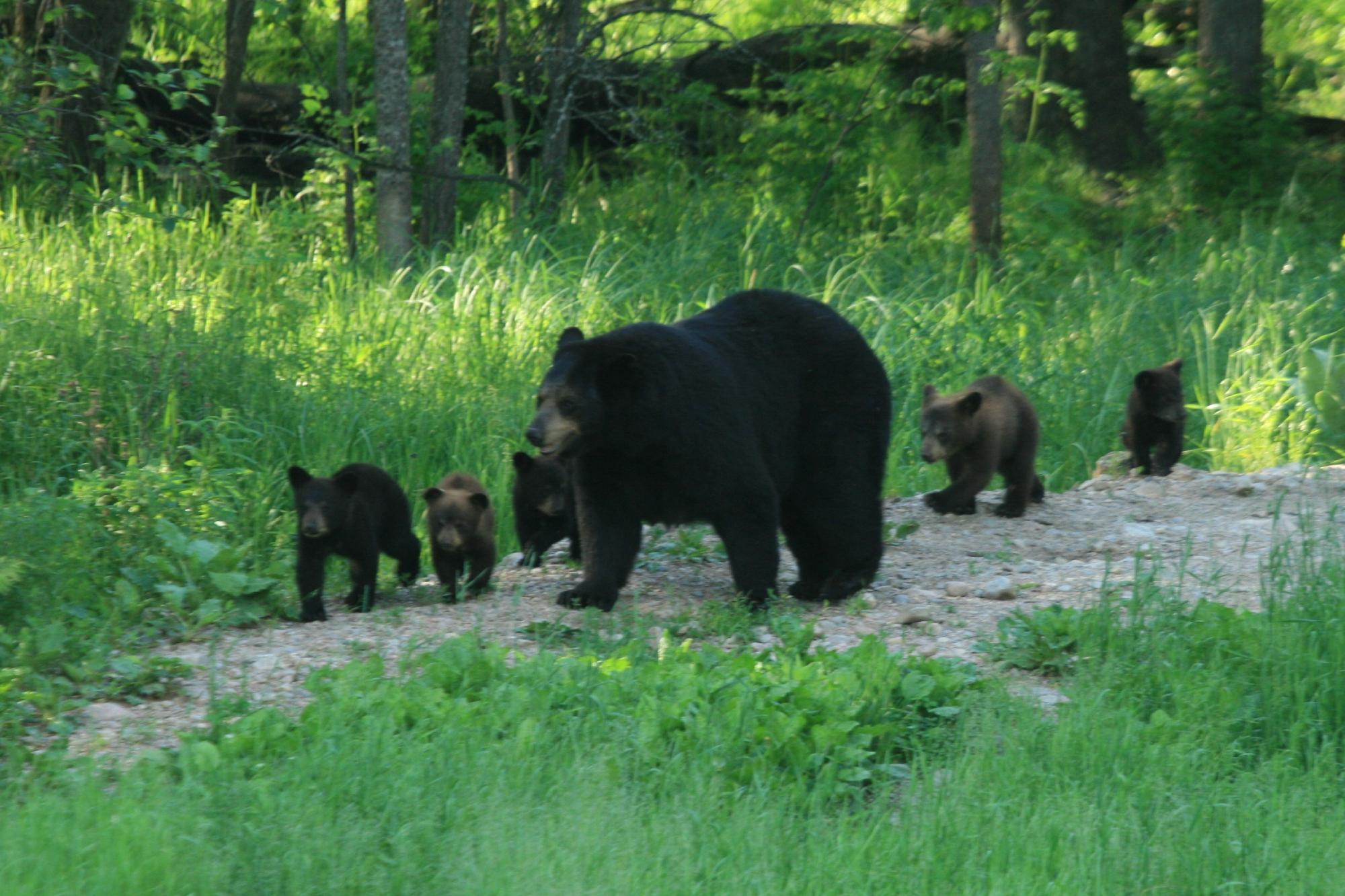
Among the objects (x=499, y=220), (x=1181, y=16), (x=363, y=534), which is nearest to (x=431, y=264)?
(x=499, y=220)

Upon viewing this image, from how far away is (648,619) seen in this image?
20.3ft

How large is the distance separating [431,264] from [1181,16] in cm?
1326

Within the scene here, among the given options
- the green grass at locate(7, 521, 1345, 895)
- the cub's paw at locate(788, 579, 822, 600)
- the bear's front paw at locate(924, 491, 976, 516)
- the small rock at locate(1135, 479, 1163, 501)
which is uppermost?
the small rock at locate(1135, 479, 1163, 501)

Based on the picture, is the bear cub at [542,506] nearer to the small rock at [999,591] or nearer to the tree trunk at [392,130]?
the small rock at [999,591]

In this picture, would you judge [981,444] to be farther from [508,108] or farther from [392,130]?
[508,108]

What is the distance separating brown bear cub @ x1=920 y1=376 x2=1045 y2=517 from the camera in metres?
8.51

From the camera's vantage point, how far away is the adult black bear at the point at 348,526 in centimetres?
658

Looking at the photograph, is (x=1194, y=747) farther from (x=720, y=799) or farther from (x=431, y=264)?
(x=431, y=264)

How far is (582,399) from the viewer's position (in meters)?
6.05

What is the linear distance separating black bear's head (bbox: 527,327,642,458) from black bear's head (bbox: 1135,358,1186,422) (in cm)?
462

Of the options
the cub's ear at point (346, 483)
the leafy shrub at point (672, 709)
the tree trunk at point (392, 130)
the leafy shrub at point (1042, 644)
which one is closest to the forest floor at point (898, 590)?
the leafy shrub at point (1042, 644)

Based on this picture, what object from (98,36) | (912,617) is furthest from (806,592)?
(98,36)

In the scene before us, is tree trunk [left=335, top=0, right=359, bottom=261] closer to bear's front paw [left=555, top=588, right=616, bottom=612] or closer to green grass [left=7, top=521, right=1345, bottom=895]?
Answer: bear's front paw [left=555, top=588, right=616, bottom=612]

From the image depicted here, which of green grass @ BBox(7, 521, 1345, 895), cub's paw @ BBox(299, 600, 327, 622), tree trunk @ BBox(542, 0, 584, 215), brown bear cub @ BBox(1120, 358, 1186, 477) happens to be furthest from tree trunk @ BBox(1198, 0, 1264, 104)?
cub's paw @ BBox(299, 600, 327, 622)
